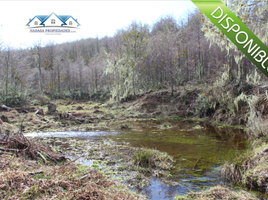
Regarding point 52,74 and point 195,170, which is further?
point 52,74

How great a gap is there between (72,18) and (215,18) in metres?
25.3

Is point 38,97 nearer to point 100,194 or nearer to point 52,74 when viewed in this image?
point 52,74

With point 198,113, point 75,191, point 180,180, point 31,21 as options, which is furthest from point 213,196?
point 31,21

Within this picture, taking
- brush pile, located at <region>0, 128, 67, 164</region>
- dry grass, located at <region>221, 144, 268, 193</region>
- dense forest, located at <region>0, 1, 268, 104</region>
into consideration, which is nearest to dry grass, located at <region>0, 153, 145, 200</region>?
brush pile, located at <region>0, 128, 67, 164</region>

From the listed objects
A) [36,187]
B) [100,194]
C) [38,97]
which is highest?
[38,97]

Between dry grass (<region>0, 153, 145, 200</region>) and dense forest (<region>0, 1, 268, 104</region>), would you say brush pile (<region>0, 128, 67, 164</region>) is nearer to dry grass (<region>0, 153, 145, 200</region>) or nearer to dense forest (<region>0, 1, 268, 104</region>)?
dry grass (<region>0, 153, 145, 200</region>)

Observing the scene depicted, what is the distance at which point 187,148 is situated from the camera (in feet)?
29.0

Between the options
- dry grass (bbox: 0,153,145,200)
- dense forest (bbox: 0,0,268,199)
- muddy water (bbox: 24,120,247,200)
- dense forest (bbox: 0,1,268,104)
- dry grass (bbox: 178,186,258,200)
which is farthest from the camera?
dense forest (bbox: 0,1,268,104)

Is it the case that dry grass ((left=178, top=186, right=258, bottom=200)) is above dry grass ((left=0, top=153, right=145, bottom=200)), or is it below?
below

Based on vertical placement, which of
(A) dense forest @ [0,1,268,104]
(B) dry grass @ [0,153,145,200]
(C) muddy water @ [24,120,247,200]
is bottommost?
(C) muddy water @ [24,120,247,200]

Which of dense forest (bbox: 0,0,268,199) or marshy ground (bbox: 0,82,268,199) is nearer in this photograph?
marshy ground (bbox: 0,82,268,199)

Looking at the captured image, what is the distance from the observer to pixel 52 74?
3916 cm

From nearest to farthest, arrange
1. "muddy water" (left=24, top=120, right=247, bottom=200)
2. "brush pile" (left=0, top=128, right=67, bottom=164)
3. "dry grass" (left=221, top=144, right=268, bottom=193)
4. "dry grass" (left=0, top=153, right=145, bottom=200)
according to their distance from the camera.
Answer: "dry grass" (left=0, top=153, right=145, bottom=200), "dry grass" (left=221, top=144, right=268, bottom=193), "muddy water" (left=24, top=120, right=247, bottom=200), "brush pile" (left=0, top=128, right=67, bottom=164)

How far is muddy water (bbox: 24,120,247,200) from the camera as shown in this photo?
5.23 meters
